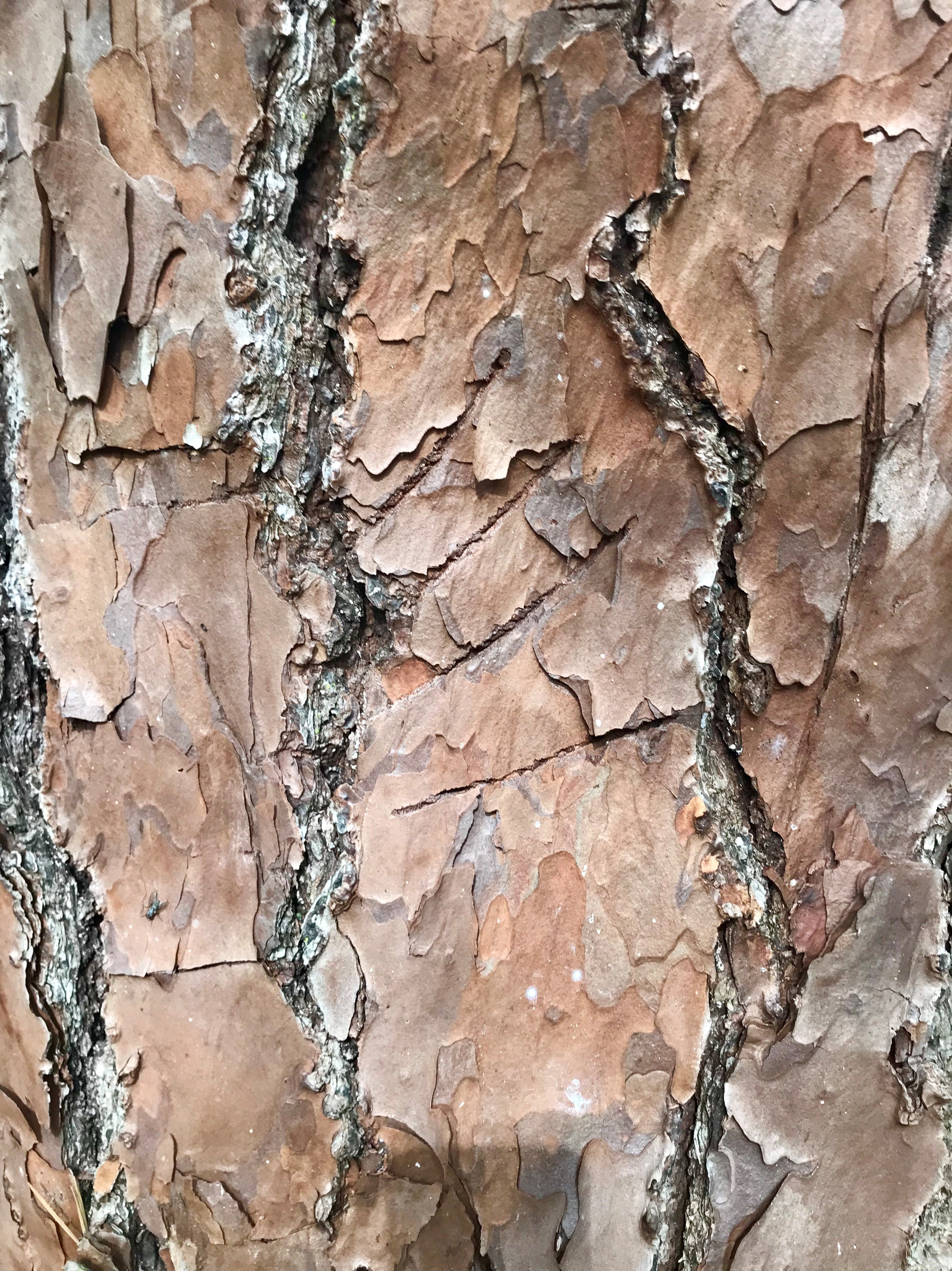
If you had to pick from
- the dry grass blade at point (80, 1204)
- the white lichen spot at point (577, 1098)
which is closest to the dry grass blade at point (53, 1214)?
the dry grass blade at point (80, 1204)

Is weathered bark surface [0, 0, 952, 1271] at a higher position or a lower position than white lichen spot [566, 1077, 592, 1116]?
higher

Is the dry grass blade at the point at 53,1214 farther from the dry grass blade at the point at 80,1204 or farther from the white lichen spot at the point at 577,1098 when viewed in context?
the white lichen spot at the point at 577,1098

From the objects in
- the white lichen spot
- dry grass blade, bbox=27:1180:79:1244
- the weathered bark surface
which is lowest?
dry grass blade, bbox=27:1180:79:1244

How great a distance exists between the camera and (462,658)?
2.21 ft

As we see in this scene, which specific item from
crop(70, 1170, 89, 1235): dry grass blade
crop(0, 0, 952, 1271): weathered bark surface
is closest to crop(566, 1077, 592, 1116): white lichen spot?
crop(0, 0, 952, 1271): weathered bark surface

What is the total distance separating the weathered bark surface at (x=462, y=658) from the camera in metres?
0.62

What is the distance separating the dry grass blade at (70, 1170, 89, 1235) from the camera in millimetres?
721

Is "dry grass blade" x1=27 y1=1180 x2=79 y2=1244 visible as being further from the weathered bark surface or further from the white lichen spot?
the white lichen spot

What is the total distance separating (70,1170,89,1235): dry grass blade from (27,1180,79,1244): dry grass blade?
0.02 meters

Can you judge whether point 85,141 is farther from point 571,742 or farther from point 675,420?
point 571,742

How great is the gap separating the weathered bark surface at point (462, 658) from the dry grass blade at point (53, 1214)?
2 centimetres

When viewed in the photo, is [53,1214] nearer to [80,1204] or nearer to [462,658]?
[80,1204]

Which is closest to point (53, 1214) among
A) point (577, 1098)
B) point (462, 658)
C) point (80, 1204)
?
point (80, 1204)

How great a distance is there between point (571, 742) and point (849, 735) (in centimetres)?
22
